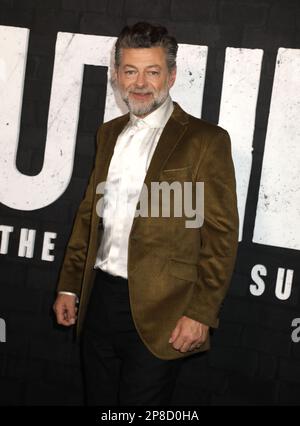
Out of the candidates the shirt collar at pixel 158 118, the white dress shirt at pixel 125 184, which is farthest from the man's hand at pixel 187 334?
the shirt collar at pixel 158 118

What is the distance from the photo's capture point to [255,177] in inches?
125

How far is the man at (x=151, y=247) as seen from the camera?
7.34 ft

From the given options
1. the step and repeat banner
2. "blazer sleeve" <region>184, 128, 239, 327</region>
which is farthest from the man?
the step and repeat banner

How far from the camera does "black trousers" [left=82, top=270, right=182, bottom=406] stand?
2.31 meters

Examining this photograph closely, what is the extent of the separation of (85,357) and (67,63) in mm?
1745

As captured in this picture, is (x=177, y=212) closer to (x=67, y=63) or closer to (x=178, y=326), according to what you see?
(x=178, y=326)

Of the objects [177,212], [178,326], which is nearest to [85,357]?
[178,326]

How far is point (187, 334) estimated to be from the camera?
223 cm

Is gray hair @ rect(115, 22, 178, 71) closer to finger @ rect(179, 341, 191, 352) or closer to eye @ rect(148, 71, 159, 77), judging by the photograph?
eye @ rect(148, 71, 159, 77)

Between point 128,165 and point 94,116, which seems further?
point 94,116

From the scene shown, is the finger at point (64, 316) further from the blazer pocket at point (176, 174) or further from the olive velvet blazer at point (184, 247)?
the blazer pocket at point (176, 174)

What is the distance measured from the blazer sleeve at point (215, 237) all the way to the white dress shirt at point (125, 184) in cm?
30

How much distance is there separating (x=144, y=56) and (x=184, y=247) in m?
0.82

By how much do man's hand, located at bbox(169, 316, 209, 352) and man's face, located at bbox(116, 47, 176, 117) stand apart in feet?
2.99
